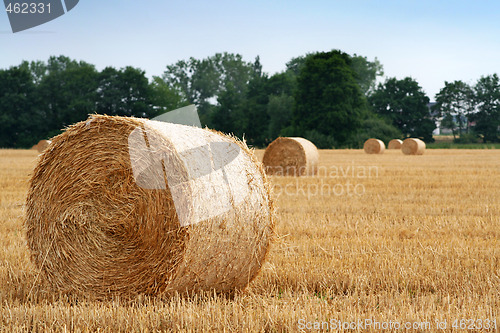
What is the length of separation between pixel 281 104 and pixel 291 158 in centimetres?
4034

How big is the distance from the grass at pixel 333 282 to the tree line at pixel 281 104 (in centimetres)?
3935

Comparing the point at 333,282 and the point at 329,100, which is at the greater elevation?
the point at 329,100

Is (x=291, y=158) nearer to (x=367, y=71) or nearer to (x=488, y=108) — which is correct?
(x=488, y=108)

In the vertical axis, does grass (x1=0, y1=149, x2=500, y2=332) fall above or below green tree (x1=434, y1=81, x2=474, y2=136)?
below

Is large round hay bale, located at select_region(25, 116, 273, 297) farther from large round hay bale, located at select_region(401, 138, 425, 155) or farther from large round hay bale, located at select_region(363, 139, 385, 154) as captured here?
large round hay bale, located at select_region(363, 139, 385, 154)

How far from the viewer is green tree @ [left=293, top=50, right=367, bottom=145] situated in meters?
49.3

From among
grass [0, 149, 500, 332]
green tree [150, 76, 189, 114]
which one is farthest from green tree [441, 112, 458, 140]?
grass [0, 149, 500, 332]

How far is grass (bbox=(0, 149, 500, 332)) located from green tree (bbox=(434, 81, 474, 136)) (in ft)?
200

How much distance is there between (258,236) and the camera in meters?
4.80

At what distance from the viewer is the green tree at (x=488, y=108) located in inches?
2359

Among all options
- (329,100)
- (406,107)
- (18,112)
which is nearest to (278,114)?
(329,100)

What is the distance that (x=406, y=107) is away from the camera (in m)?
63.7

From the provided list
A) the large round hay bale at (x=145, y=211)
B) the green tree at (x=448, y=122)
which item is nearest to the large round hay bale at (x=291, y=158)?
the large round hay bale at (x=145, y=211)

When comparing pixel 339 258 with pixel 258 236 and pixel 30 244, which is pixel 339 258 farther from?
pixel 30 244
